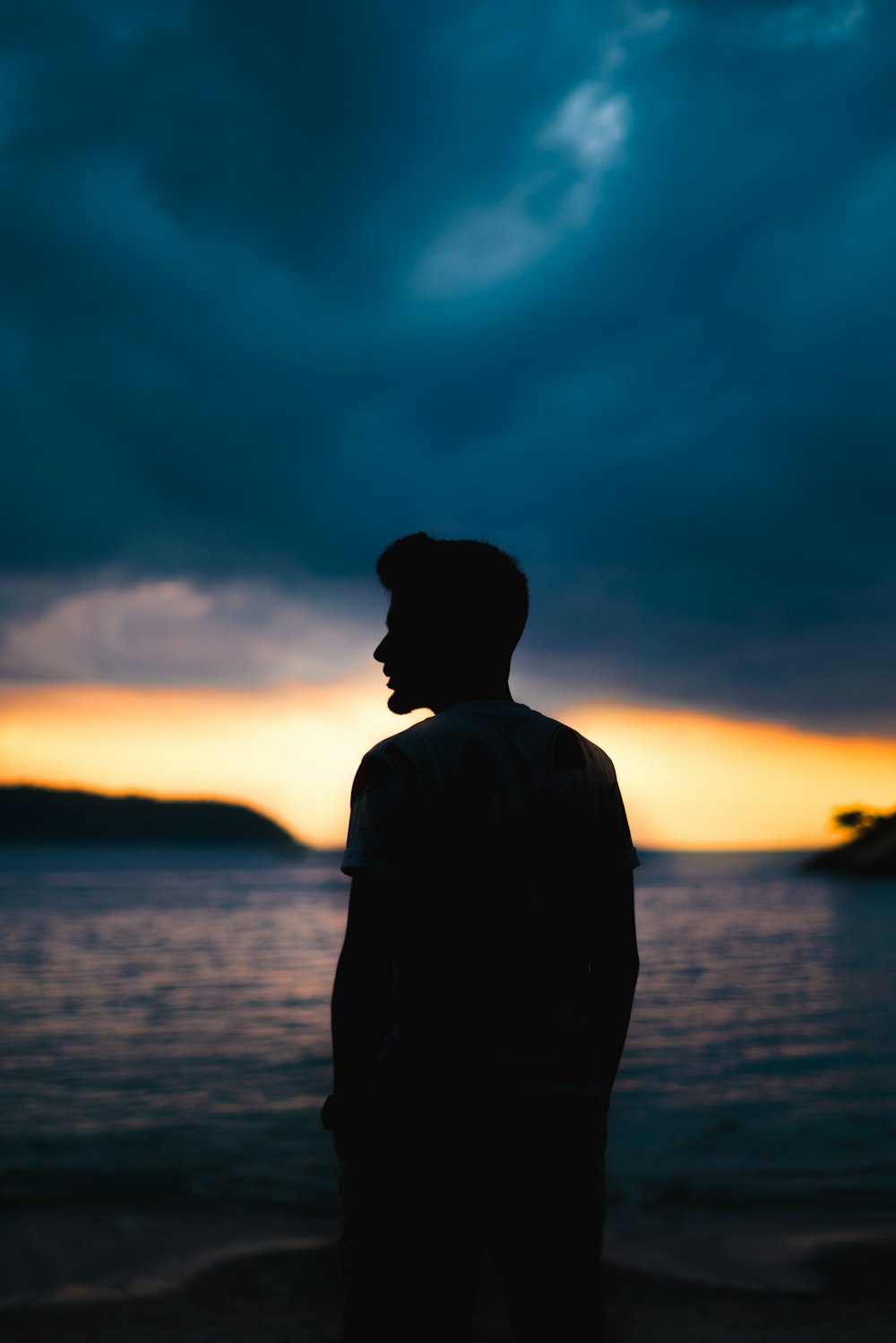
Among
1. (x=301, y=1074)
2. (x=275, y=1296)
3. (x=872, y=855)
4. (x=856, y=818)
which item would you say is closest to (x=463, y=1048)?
(x=275, y=1296)

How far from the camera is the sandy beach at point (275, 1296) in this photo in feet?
17.2

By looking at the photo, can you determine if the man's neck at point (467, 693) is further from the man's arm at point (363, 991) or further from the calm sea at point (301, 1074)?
the calm sea at point (301, 1074)

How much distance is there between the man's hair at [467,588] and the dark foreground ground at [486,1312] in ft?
14.9

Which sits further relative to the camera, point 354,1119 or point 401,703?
point 401,703

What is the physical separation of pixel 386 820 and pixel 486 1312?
490 cm

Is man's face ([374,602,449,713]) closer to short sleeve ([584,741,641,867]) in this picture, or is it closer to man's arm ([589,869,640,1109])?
short sleeve ([584,741,641,867])

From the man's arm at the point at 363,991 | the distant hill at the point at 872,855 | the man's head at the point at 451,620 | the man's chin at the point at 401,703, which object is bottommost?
the man's arm at the point at 363,991

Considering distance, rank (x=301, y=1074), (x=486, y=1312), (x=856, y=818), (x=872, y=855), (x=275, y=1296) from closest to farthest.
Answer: (x=486, y=1312) < (x=275, y=1296) < (x=301, y=1074) < (x=872, y=855) < (x=856, y=818)

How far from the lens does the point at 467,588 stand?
2156mm

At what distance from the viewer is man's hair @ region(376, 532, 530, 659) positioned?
2.16 m

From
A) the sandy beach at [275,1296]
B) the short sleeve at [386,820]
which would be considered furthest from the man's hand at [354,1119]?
the sandy beach at [275,1296]

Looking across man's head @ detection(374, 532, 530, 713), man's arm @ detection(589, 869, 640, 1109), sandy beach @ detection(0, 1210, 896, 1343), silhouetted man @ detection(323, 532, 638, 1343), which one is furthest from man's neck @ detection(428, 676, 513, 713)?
sandy beach @ detection(0, 1210, 896, 1343)

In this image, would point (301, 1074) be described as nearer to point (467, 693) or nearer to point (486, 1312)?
point (486, 1312)

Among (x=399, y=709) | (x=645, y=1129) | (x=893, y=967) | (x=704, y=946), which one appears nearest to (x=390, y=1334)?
(x=399, y=709)
